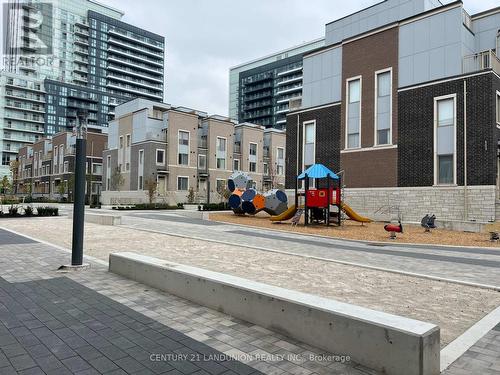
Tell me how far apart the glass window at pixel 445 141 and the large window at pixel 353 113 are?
241 inches

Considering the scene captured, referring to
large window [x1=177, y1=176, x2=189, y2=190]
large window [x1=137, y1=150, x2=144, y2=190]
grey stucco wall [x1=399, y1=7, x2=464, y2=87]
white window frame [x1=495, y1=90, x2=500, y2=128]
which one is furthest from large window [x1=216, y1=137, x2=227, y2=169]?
white window frame [x1=495, y1=90, x2=500, y2=128]

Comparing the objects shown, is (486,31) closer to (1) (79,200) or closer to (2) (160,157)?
(1) (79,200)

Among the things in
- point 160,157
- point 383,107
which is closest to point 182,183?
point 160,157

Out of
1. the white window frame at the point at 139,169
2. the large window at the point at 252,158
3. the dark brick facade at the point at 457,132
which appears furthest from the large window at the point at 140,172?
the dark brick facade at the point at 457,132

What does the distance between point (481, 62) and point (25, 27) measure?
13692 cm

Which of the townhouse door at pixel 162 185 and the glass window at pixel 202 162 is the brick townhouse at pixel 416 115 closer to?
the townhouse door at pixel 162 185

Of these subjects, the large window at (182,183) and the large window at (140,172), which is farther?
the large window at (182,183)

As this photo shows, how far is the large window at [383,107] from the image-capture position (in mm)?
29016

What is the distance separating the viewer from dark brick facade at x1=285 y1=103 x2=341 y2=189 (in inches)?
1276

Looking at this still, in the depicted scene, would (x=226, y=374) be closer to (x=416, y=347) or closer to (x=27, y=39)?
(x=416, y=347)

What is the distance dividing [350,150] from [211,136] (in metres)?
34.8

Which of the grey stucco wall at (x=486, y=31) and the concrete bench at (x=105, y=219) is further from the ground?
the grey stucco wall at (x=486, y=31)

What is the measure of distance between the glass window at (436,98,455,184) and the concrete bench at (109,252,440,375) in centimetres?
2436

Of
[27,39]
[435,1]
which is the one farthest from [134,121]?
[27,39]
